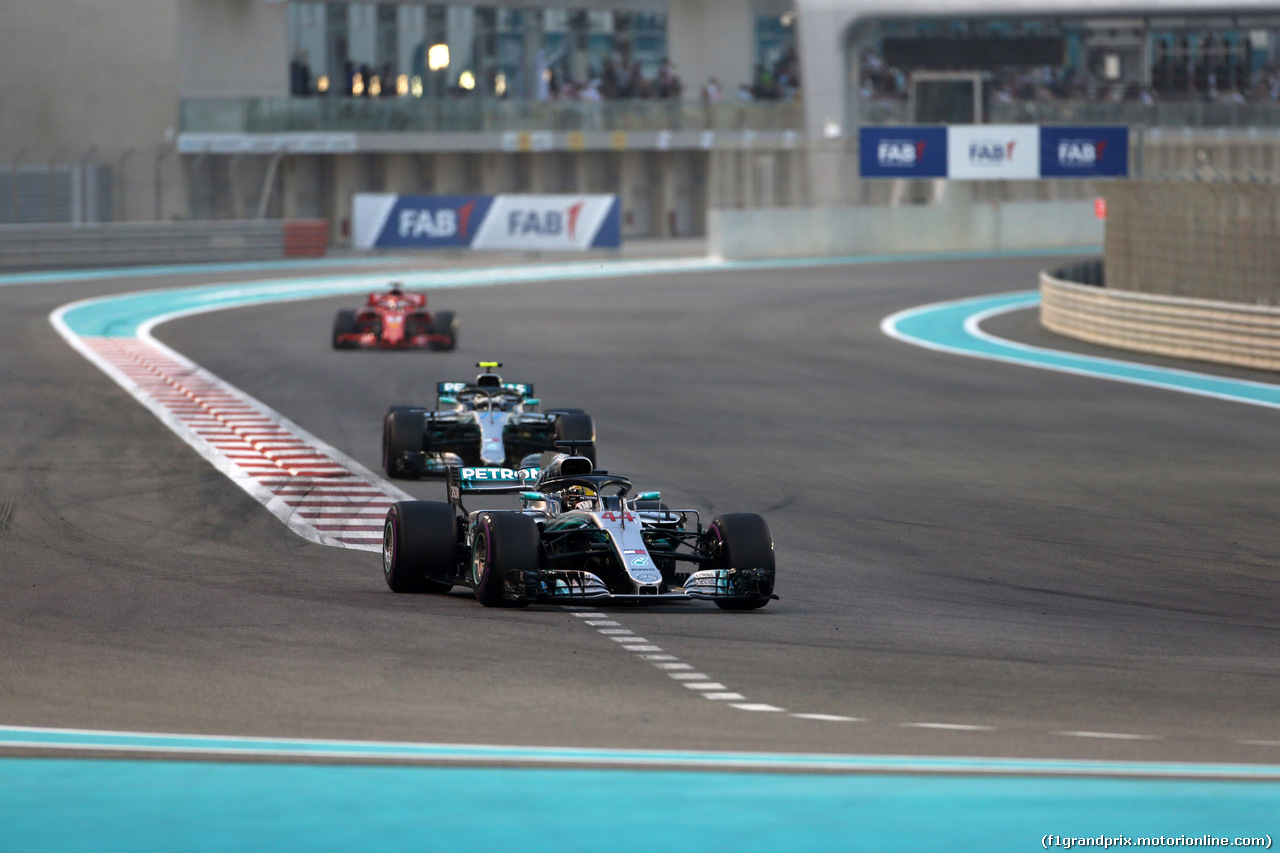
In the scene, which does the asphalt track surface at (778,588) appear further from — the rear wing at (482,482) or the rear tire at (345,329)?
the rear tire at (345,329)

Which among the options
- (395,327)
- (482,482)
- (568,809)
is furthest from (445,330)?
(568,809)

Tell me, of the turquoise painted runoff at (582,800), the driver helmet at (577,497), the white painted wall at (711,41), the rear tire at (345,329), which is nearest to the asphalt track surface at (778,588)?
the turquoise painted runoff at (582,800)

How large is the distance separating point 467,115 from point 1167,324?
29975 mm

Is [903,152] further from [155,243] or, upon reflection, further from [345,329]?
[345,329]

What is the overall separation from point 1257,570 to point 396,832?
24.0 feet

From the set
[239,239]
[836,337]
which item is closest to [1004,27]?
[239,239]

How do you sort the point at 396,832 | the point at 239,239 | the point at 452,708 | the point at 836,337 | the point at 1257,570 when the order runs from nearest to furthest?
the point at 396,832 → the point at 452,708 → the point at 1257,570 → the point at 836,337 → the point at 239,239

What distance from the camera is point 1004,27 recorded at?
5834 cm

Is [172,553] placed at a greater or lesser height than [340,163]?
lesser

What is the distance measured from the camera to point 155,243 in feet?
149

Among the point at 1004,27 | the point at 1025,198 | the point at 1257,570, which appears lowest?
the point at 1257,570

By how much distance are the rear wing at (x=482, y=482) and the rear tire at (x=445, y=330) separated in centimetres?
1503

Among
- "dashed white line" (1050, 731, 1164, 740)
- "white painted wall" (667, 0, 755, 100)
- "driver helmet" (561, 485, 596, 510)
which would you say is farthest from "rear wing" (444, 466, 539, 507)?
"white painted wall" (667, 0, 755, 100)

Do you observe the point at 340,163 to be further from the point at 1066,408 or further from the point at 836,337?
the point at 1066,408
